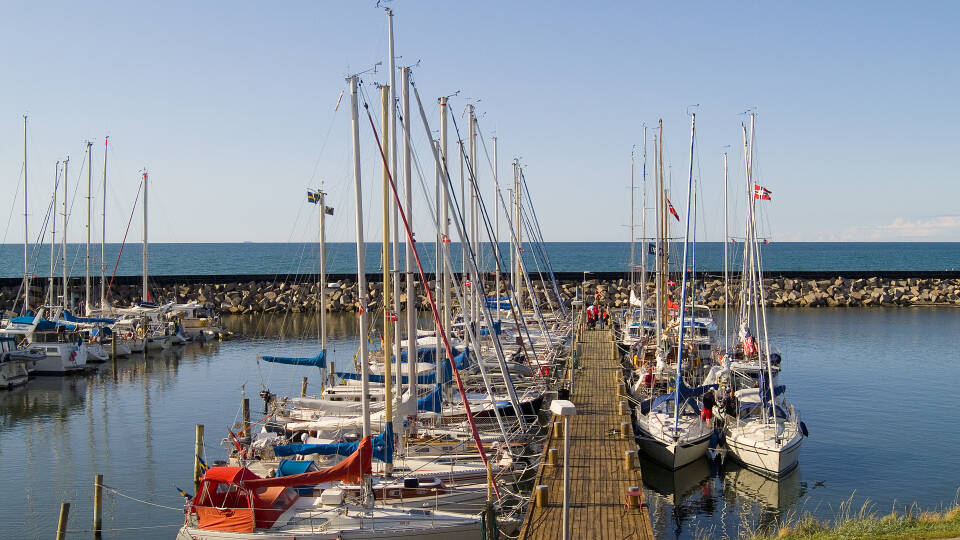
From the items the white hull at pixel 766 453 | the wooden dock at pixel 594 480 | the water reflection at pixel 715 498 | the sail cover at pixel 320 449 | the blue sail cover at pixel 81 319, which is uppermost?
the blue sail cover at pixel 81 319

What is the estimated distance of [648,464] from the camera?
94.1 feet

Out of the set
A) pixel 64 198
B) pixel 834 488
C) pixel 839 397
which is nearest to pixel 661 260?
pixel 839 397

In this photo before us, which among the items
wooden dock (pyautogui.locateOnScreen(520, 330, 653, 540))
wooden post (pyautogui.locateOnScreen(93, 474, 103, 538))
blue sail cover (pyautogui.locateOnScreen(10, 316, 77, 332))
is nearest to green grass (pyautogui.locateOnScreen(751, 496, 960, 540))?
wooden dock (pyautogui.locateOnScreen(520, 330, 653, 540))

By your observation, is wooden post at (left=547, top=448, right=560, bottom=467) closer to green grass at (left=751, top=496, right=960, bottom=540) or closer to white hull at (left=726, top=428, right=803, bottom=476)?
green grass at (left=751, top=496, right=960, bottom=540)

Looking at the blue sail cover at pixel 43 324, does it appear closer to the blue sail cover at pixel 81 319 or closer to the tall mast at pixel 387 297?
the blue sail cover at pixel 81 319

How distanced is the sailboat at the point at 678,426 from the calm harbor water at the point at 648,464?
0.78m

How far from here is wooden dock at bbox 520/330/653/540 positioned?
1838 cm

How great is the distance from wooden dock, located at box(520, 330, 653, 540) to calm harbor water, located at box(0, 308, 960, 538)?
248cm

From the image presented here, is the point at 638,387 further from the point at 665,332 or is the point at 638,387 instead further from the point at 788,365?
the point at 788,365

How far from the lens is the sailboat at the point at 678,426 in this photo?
1078 inches

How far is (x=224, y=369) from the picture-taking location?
50.2 meters

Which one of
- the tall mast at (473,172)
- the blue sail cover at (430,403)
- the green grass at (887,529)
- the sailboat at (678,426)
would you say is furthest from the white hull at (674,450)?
the tall mast at (473,172)

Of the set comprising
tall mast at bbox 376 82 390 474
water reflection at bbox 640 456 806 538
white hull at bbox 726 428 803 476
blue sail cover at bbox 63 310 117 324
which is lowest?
water reflection at bbox 640 456 806 538

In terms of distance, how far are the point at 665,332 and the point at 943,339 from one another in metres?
28.0
